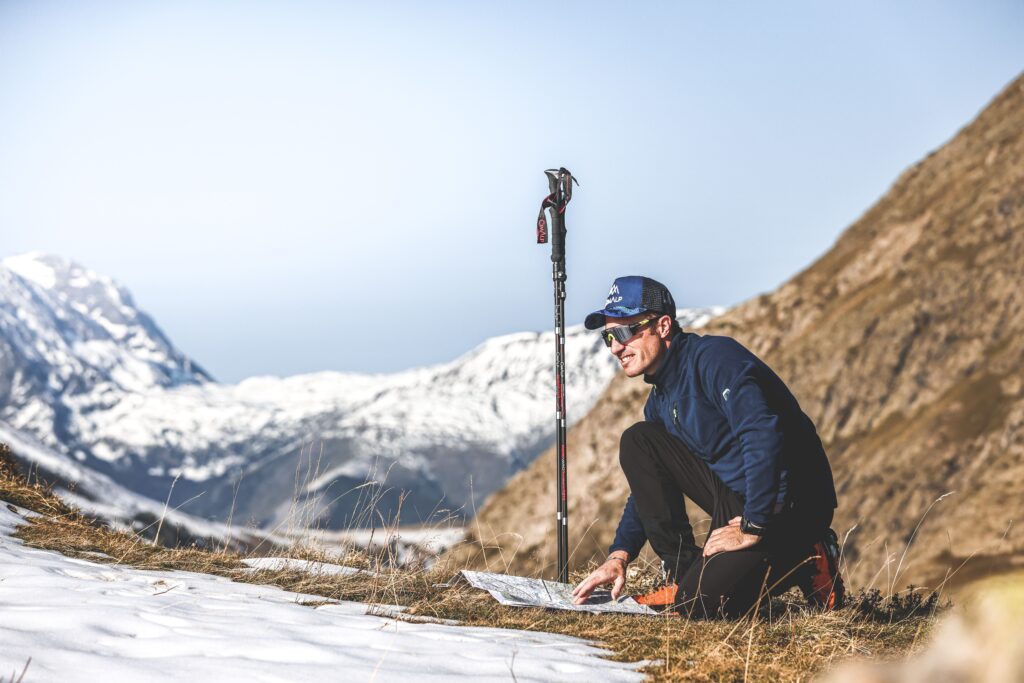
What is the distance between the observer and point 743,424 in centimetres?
525

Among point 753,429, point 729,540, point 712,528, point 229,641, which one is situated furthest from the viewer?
point 712,528

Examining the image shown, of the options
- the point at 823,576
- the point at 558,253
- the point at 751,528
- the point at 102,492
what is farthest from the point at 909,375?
the point at 102,492

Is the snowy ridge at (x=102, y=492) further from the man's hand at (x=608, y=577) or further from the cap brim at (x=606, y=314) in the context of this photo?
the cap brim at (x=606, y=314)

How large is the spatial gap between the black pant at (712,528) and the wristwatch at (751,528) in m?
0.12

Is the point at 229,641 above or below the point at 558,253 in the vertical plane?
below

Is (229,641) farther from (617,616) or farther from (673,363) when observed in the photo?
(673,363)

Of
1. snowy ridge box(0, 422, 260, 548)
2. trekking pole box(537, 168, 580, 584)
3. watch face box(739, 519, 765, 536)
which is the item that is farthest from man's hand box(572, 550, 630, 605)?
snowy ridge box(0, 422, 260, 548)

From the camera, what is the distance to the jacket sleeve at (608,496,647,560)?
6.22 metres

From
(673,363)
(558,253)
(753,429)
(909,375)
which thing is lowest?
(753,429)

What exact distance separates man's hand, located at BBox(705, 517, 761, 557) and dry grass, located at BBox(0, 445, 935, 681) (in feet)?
1.31

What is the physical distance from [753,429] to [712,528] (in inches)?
39.1

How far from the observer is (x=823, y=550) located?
5895 mm

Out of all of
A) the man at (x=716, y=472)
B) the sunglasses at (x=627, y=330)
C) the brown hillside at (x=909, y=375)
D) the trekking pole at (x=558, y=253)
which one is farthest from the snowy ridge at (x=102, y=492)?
the sunglasses at (x=627, y=330)

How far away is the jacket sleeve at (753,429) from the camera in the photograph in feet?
17.0
